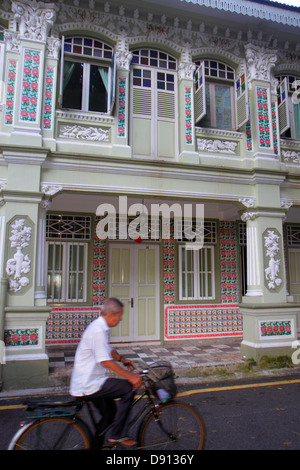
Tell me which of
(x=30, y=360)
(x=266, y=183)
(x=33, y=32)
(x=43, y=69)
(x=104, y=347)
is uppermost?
(x=33, y=32)

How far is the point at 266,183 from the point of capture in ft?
27.0

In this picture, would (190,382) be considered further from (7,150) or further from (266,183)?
(7,150)

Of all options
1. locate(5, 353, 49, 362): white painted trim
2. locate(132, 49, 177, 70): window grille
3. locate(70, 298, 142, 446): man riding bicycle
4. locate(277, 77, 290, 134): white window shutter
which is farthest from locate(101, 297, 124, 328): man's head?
locate(277, 77, 290, 134): white window shutter

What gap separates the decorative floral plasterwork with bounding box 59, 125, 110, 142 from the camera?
24.0ft

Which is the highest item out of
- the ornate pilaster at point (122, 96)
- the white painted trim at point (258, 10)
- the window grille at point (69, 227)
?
the white painted trim at point (258, 10)

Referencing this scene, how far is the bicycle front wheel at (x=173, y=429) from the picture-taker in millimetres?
3332

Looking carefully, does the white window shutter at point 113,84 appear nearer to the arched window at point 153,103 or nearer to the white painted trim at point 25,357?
the arched window at point 153,103

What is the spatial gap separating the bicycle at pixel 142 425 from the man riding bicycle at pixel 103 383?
0.28 feet

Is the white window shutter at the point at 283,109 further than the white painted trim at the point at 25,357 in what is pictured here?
Yes

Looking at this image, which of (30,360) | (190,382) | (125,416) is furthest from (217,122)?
(125,416)

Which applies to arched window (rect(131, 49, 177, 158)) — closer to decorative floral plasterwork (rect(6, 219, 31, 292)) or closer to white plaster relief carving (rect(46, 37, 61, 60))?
white plaster relief carving (rect(46, 37, 61, 60))

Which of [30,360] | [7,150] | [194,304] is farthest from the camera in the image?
[194,304]

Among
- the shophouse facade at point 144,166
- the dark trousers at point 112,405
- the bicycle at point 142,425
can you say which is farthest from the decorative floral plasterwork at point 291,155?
the dark trousers at point 112,405

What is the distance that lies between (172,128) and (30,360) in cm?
553
